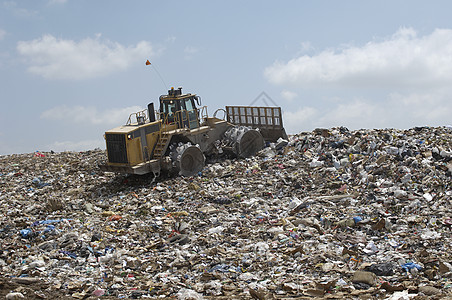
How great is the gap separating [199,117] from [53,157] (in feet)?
22.4

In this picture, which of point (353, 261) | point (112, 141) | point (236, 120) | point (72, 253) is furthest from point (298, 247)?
point (236, 120)

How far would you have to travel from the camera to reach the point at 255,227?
9586mm

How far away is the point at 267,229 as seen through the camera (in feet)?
30.8

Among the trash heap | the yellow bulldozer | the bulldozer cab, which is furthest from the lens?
the bulldozer cab

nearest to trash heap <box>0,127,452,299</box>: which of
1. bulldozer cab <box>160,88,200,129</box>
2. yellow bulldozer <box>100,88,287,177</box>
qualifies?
yellow bulldozer <box>100,88,287,177</box>

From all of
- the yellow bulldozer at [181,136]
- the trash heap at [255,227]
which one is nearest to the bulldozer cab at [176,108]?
the yellow bulldozer at [181,136]

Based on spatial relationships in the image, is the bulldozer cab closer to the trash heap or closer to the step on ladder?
the step on ladder

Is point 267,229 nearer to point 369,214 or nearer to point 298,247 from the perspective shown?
point 298,247

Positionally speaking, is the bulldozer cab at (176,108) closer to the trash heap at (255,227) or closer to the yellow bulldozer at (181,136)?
the yellow bulldozer at (181,136)

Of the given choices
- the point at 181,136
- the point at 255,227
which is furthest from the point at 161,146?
the point at 255,227

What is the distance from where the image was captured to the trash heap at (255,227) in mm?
7391

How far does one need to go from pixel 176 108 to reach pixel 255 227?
235 inches

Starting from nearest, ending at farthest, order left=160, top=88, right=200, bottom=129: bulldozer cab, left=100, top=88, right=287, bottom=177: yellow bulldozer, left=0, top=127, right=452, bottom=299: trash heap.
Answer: left=0, top=127, right=452, bottom=299: trash heap → left=100, top=88, right=287, bottom=177: yellow bulldozer → left=160, top=88, right=200, bottom=129: bulldozer cab

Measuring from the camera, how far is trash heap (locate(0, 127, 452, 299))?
7.39 metres
